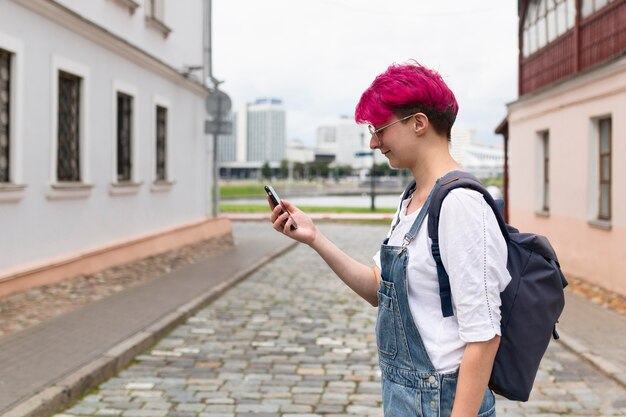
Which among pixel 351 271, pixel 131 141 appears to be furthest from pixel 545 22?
pixel 351 271

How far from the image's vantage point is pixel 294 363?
702 centimetres

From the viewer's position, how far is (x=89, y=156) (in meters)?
11.9

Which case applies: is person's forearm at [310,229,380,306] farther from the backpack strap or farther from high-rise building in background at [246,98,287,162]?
high-rise building in background at [246,98,287,162]

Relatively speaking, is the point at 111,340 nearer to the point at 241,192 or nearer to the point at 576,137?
the point at 576,137

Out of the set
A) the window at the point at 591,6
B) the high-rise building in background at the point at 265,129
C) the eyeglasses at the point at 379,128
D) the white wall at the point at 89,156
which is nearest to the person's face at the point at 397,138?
the eyeglasses at the point at 379,128

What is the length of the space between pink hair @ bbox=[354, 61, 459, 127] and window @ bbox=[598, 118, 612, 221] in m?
10.7

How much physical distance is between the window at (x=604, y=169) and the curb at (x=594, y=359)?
4.58 m

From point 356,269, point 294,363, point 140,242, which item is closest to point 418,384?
point 356,269

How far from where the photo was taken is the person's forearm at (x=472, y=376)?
1.95 metres

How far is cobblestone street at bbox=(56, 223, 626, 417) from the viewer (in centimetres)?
556

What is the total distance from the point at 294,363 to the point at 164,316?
2.36 metres

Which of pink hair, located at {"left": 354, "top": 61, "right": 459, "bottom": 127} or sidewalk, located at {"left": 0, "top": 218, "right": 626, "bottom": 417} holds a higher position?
pink hair, located at {"left": 354, "top": 61, "right": 459, "bottom": 127}

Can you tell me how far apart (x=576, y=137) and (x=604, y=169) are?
1.07 meters

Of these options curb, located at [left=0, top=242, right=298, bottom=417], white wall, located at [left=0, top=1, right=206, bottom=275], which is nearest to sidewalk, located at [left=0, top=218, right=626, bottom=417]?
curb, located at [left=0, top=242, right=298, bottom=417]
